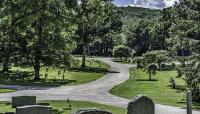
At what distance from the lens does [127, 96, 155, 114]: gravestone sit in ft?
90.7

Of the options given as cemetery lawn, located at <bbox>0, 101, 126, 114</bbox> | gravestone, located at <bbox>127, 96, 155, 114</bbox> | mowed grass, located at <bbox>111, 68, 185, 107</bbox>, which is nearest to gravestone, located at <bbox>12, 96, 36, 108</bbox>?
cemetery lawn, located at <bbox>0, 101, 126, 114</bbox>

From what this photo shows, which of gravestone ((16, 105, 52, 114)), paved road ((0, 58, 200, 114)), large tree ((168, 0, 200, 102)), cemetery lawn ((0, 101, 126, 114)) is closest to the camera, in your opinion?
gravestone ((16, 105, 52, 114))

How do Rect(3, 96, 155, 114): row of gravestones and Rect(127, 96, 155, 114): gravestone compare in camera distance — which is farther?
Rect(127, 96, 155, 114): gravestone

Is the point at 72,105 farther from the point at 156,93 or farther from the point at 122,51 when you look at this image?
the point at 122,51

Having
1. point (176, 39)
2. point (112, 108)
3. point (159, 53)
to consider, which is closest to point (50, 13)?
point (112, 108)

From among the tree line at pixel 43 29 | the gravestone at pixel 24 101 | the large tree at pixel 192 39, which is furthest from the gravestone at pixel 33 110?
the large tree at pixel 192 39

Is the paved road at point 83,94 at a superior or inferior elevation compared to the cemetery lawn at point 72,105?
superior

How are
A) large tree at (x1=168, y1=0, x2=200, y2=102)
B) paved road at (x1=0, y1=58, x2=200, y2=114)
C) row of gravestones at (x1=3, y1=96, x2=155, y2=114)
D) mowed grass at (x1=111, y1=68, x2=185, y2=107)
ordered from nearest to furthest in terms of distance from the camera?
1. row of gravestones at (x1=3, y1=96, x2=155, y2=114)
2. paved road at (x1=0, y1=58, x2=200, y2=114)
3. large tree at (x1=168, y1=0, x2=200, y2=102)
4. mowed grass at (x1=111, y1=68, x2=185, y2=107)

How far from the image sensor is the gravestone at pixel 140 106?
2764 cm

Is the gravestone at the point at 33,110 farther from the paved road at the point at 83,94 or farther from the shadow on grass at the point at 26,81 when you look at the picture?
the shadow on grass at the point at 26,81

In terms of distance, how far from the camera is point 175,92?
2130 inches

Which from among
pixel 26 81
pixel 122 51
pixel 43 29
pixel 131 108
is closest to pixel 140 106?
pixel 131 108

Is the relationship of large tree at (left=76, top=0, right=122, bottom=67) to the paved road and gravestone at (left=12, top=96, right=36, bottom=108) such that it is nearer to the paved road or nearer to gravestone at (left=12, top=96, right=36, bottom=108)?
the paved road

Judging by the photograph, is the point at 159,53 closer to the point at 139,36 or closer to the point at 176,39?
the point at 176,39
